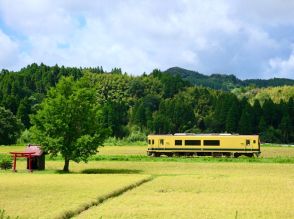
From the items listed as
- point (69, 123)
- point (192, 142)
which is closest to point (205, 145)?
point (192, 142)

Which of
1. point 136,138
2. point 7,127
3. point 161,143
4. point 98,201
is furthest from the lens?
point 136,138

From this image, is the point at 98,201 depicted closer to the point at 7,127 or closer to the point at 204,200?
the point at 204,200

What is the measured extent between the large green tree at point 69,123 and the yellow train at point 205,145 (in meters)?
27.8

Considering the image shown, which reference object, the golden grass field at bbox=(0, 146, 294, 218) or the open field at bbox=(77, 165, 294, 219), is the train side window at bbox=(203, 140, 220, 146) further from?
the open field at bbox=(77, 165, 294, 219)

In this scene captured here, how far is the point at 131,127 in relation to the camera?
179 meters

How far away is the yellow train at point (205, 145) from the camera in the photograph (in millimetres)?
77688

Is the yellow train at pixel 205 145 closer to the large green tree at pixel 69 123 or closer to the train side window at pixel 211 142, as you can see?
the train side window at pixel 211 142

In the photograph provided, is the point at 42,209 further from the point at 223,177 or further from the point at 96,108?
the point at 96,108

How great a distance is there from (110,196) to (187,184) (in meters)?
9.27

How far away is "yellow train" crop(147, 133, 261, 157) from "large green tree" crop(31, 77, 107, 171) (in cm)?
2780

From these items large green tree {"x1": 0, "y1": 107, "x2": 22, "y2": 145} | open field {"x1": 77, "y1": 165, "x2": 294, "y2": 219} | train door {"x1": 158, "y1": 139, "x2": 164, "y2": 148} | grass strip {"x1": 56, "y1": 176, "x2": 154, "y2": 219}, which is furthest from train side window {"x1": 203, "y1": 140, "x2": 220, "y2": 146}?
large green tree {"x1": 0, "y1": 107, "x2": 22, "y2": 145}

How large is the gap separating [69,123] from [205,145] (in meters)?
31.8

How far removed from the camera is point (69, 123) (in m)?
52.7

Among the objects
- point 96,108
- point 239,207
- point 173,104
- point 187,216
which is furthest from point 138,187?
point 173,104
